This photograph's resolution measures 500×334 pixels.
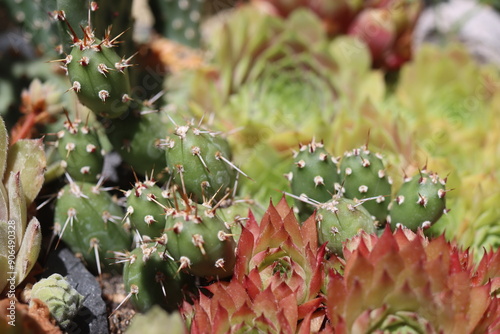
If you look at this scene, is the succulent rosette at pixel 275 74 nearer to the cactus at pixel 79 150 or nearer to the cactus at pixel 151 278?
the cactus at pixel 79 150

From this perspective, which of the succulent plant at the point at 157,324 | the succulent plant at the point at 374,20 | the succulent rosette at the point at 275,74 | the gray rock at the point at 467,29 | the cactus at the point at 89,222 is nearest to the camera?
the succulent plant at the point at 157,324

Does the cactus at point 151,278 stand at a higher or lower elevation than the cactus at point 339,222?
lower

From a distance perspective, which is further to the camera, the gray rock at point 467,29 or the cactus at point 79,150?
the gray rock at point 467,29

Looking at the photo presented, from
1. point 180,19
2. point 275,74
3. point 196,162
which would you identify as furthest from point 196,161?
point 180,19

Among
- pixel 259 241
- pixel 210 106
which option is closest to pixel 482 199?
pixel 259 241

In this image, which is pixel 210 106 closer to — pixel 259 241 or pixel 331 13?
pixel 331 13

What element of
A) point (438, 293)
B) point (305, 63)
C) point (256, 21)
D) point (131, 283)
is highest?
point (256, 21)

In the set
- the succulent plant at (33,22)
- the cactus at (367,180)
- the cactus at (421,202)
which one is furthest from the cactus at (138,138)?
the succulent plant at (33,22)

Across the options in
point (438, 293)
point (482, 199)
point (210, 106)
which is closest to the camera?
point (438, 293)
